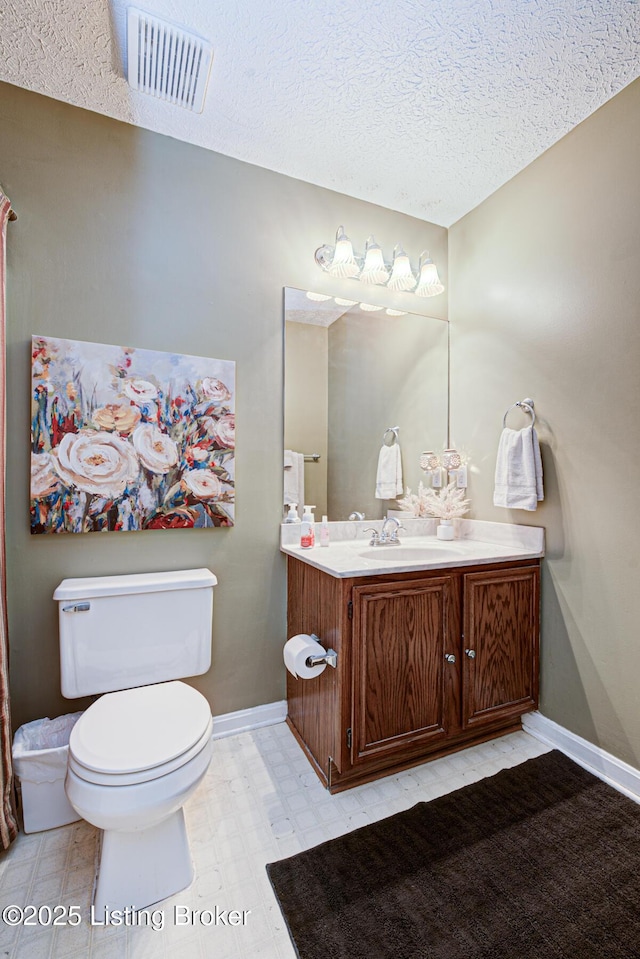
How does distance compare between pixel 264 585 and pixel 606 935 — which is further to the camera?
pixel 264 585

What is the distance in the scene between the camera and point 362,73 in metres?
1.58

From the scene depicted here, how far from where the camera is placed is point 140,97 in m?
1.66

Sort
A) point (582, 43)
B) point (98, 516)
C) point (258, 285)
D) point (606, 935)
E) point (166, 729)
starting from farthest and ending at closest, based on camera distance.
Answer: point (258, 285) < point (98, 516) < point (582, 43) < point (166, 729) < point (606, 935)

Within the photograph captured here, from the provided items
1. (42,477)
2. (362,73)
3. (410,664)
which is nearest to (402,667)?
(410,664)

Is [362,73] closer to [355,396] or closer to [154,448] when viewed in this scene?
[355,396]

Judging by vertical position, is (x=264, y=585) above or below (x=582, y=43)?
below

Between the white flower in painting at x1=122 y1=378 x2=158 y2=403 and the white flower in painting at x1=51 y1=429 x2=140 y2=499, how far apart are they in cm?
17

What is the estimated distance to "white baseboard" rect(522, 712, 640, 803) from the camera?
1.63 meters

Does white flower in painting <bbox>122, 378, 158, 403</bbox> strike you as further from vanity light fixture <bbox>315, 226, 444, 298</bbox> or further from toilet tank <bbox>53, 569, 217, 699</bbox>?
vanity light fixture <bbox>315, 226, 444, 298</bbox>

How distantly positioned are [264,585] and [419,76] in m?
2.11

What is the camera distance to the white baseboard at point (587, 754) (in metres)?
1.63

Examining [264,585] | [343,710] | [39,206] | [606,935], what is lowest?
[606,935]

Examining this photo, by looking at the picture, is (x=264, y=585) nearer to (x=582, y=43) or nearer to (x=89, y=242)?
(x=89, y=242)

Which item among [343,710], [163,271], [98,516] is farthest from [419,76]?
[343,710]
